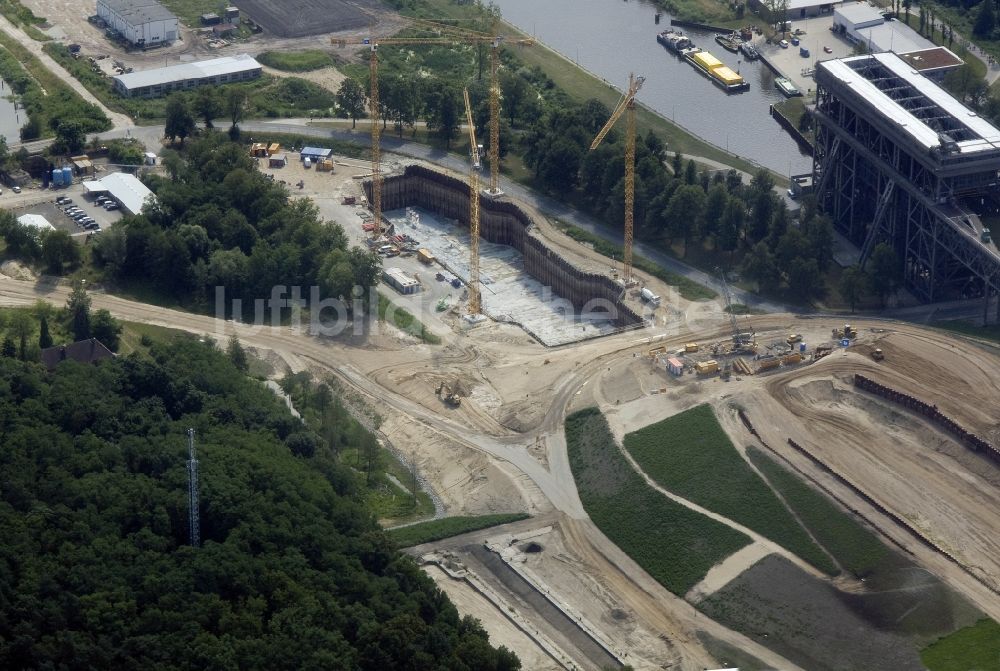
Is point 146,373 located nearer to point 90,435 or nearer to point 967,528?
point 90,435

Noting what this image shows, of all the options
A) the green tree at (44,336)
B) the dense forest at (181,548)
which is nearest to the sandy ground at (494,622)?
the dense forest at (181,548)

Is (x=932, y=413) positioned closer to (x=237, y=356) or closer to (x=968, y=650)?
(x=968, y=650)

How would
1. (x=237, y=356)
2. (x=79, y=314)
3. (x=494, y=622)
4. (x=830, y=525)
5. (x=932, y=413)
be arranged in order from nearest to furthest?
(x=494, y=622)
(x=830, y=525)
(x=932, y=413)
(x=79, y=314)
(x=237, y=356)

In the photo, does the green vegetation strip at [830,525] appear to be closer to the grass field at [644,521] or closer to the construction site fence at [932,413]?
the grass field at [644,521]

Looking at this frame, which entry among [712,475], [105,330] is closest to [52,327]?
[105,330]

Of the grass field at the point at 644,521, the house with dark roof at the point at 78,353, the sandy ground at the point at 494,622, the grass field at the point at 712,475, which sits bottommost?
the sandy ground at the point at 494,622

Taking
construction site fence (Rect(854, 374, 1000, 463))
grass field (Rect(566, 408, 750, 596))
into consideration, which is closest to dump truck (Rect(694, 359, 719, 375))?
grass field (Rect(566, 408, 750, 596))
